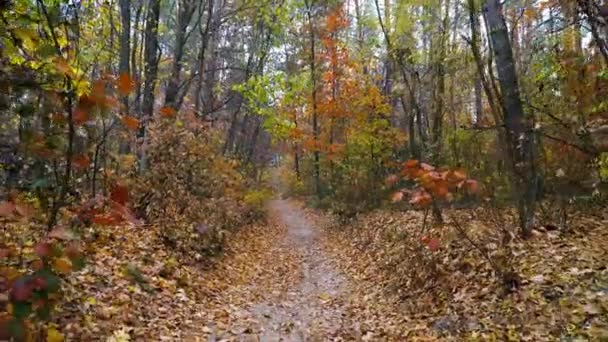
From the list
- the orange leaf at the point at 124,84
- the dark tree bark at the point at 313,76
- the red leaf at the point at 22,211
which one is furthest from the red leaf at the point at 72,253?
the dark tree bark at the point at 313,76

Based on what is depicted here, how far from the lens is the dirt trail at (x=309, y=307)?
20.6ft

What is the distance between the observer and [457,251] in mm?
7898

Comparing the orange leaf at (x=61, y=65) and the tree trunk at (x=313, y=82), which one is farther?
the tree trunk at (x=313, y=82)

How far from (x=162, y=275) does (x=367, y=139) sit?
10.3m

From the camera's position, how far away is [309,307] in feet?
25.2

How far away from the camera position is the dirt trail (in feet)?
20.6

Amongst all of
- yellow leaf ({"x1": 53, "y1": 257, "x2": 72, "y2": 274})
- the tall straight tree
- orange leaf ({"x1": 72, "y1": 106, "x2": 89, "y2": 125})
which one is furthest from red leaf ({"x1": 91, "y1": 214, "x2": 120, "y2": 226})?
the tall straight tree

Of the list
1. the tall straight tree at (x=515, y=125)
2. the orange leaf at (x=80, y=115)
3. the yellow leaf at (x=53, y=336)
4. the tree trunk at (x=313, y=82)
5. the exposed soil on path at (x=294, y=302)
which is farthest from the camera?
the tree trunk at (x=313, y=82)

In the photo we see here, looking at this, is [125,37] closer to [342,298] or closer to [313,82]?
[313,82]

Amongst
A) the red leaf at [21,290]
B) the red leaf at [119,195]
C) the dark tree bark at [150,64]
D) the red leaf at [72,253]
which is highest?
the dark tree bark at [150,64]

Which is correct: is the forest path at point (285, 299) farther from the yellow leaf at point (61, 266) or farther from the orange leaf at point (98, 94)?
the orange leaf at point (98, 94)

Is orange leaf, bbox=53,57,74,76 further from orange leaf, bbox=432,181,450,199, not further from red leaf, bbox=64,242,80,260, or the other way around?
orange leaf, bbox=432,181,450,199

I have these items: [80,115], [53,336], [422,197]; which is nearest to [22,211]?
[80,115]

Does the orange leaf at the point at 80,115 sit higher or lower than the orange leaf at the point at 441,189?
higher
